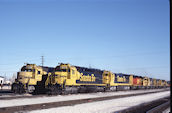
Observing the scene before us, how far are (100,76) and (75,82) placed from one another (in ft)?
28.2

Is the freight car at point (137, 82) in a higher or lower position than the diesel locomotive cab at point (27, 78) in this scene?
lower

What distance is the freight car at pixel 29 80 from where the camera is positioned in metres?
22.6

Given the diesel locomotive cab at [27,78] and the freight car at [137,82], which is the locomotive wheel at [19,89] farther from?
the freight car at [137,82]

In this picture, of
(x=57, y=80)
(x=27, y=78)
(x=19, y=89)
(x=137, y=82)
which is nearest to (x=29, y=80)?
(x=27, y=78)

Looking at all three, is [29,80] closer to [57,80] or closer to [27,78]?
[27,78]

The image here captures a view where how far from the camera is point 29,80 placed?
75.7 feet

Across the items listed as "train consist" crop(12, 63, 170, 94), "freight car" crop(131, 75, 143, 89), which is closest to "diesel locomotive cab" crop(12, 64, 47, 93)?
"train consist" crop(12, 63, 170, 94)

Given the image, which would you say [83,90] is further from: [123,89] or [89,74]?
[123,89]

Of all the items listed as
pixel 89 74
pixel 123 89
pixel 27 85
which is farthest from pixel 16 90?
pixel 123 89

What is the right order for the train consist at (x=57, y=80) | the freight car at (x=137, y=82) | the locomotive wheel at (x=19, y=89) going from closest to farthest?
the train consist at (x=57, y=80), the locomotive wheel at (x=19, y=89), the freight car at (x=137, y=82)

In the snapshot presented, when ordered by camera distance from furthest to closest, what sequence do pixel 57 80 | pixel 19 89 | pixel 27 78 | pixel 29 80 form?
1. pixel 27 78
2. pixel 29 80
3. pixel 19 89
4. pixel 57 80

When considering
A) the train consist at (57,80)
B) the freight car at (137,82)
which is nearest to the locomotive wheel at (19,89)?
the train consist at (57,80)

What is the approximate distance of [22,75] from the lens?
77.2ft

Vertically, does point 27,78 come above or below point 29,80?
above
